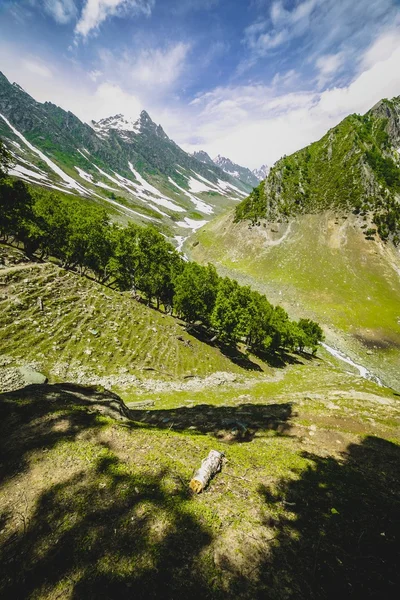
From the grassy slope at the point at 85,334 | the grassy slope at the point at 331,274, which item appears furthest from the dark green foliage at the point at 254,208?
the grassy slope at the point at 85,334

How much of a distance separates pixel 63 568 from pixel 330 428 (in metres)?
13.2

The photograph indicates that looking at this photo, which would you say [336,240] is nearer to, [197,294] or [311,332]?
[311,332]

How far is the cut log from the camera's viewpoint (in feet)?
23.7

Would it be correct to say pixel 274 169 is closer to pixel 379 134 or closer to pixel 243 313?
pixel 379 134

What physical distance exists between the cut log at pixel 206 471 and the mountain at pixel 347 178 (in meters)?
126

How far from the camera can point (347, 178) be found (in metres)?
127

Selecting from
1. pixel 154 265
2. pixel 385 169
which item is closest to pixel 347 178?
pixel 385 169

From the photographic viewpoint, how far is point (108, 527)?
5.79m

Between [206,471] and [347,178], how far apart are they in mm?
152302

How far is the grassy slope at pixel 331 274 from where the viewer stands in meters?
71.2

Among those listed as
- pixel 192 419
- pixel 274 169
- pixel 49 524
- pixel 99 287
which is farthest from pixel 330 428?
pixel 274 169

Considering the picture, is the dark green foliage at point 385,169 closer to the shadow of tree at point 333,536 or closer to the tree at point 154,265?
the tree at point 154,265

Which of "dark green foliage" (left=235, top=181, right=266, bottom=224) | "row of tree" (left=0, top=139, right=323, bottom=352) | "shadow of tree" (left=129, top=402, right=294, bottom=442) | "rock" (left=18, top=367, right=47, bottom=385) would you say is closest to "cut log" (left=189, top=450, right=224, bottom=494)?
"shadow of tree" (left=129, top=402, right=294, bottom=442)

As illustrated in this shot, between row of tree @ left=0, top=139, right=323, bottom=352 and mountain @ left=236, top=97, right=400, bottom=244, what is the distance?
88.4m
